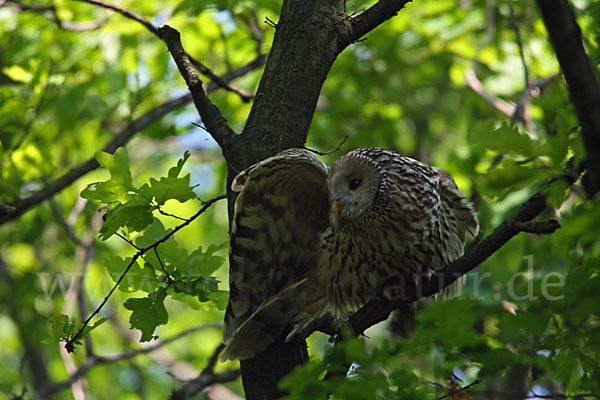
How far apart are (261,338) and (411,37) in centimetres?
415

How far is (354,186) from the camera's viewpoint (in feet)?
11.0

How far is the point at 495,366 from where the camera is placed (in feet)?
6.84

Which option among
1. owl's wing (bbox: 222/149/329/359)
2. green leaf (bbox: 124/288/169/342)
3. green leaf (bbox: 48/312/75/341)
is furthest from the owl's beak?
green leaf (bbox: 48/312/75/341)

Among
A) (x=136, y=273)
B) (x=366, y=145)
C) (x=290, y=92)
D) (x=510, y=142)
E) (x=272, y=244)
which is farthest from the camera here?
(x=366, y=145)

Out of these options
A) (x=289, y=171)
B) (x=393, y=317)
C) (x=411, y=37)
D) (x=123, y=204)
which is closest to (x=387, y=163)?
(x=289, y=171)

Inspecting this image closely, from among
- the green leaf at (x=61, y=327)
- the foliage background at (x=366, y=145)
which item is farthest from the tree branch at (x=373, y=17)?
the green leaf at (x=61, y=327)

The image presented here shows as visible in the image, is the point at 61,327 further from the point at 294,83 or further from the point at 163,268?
the point at 294,83

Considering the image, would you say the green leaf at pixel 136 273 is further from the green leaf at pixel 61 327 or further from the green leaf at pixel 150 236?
the green leaf at pixel 61 327

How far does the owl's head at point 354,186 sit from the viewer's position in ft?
10.8

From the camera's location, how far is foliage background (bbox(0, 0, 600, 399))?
194cm

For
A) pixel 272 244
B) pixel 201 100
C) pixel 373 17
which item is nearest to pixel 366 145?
pixel 272 244

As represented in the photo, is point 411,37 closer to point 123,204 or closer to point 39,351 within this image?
point 123,204

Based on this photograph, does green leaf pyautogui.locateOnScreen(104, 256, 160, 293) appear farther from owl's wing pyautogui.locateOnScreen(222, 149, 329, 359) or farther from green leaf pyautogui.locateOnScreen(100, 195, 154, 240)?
owl's wing pyautogui.locateOnScreen(222, 149, 329, 359)

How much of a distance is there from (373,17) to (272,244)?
117 cm
